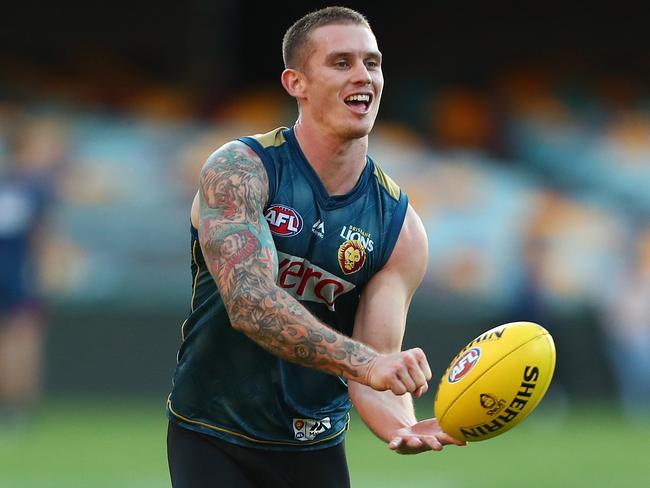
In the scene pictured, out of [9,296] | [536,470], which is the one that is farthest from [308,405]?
[9,296]

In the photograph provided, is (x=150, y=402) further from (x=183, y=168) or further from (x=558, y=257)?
(x=558, y=257)

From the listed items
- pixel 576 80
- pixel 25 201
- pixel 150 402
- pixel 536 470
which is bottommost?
pixel 150 402

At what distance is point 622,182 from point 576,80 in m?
1.75

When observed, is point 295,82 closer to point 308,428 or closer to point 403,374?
point 308,428

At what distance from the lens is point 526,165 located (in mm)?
17156

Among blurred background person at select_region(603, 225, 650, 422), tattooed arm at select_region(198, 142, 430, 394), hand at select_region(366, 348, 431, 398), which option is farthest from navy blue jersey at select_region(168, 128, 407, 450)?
blurred background person at select_region(603, 225, 650, 422)

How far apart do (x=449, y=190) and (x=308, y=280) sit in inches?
456

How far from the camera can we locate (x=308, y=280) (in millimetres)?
5145

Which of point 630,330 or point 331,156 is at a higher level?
point 331,156

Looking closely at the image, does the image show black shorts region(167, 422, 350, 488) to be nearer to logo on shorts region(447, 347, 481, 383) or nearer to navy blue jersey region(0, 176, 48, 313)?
logo on shorts region(447, 347, 481, 383)

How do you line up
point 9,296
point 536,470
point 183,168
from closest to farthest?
point 536,470, point 9,296, point 183,168

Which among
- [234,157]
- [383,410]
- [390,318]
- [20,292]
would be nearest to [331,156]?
[234,157]

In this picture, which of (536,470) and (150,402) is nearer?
(536,470)

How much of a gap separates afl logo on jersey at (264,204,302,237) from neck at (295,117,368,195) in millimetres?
231
